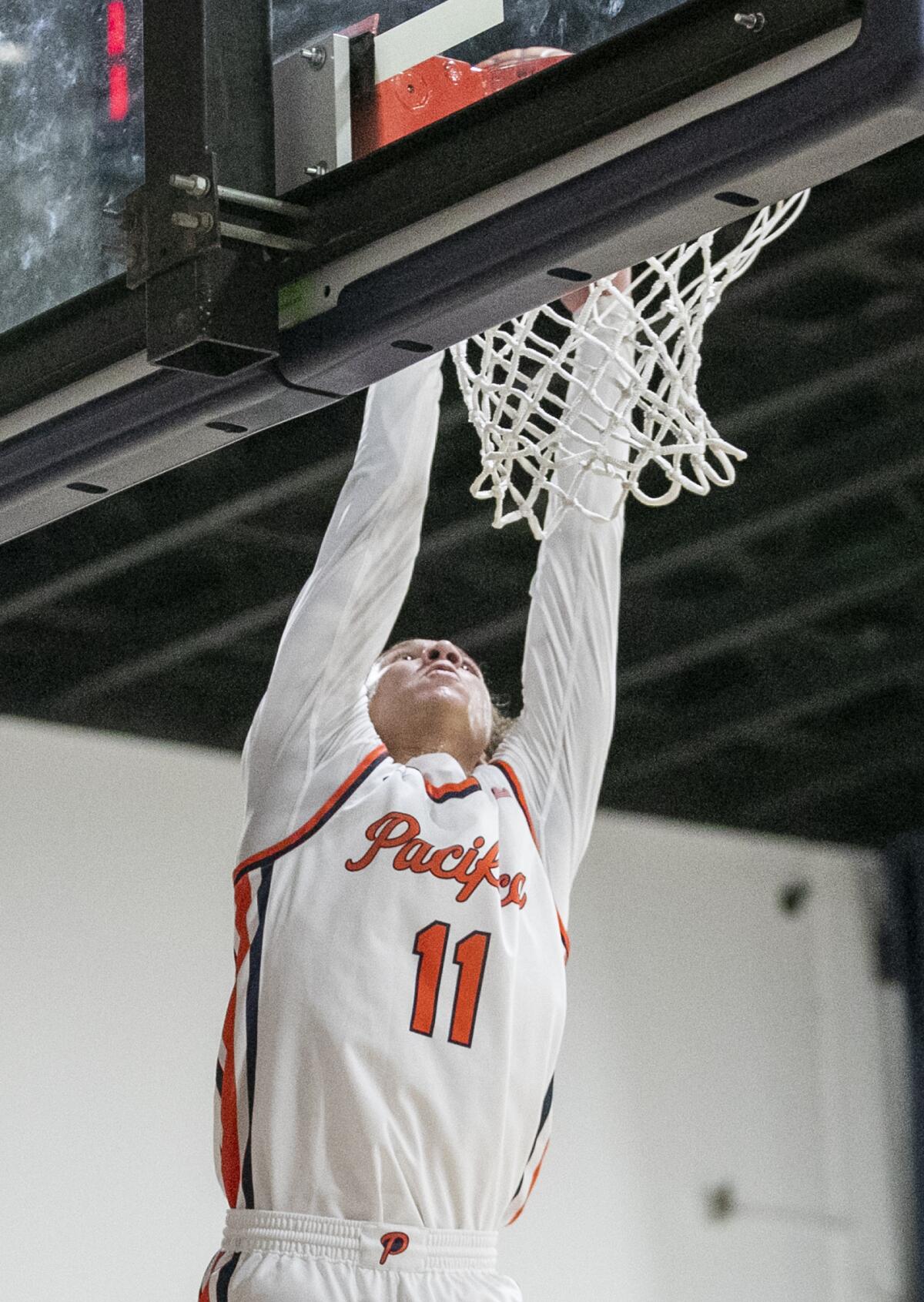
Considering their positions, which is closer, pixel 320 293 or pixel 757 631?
pixel 320 293

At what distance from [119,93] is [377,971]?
1302 millimetres

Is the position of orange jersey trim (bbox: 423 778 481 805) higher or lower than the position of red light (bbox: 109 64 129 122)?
lower

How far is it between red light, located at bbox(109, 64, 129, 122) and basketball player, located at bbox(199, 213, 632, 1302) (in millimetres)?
878

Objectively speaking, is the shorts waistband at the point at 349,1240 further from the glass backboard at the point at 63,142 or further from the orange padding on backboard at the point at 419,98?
the orange padding on backboard at the point at 419,98

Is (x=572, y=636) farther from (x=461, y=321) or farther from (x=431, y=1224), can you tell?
(x=461, y=321)

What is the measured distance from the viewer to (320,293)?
2.30 metres

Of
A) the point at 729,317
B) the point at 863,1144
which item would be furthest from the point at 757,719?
the point at 729,317

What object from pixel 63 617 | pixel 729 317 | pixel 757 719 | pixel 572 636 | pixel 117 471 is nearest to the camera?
pixel 117 471

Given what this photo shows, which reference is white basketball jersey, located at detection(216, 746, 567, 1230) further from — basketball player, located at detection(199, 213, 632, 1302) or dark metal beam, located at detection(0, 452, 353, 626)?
dark metal beam, located at detection(0, 452, 353, 626)

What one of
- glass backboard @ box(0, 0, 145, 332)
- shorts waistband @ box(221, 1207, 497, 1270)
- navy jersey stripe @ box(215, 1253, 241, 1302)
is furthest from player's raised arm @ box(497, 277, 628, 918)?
glass backboard @ box(0, 0, 145, 332)

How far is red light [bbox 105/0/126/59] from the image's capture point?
2.47m

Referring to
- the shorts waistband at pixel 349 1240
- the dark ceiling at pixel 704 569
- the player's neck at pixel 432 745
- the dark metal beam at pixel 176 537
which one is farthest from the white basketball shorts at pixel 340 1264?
the dark metal beam at pixel 176 537

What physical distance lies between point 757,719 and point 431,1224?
4471 mm

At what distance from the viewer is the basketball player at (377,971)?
303cm
